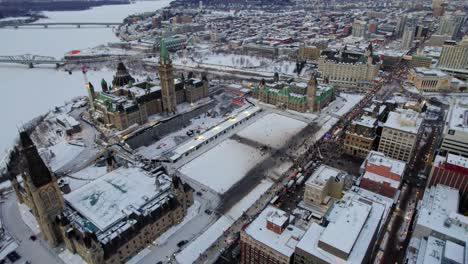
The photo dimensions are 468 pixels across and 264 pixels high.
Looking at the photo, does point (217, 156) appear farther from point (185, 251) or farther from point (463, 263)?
point (463, 263)

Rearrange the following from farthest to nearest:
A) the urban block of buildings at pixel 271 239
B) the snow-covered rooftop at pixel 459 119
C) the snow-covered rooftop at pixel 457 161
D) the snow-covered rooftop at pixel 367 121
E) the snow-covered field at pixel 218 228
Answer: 1. the snow-covered rooftop at pixel 367 121
2. the snow-covered rooftop at pixel 459 119
3. the snow-covered rooftop at pixel 457 161
4. the snow-covered field at pixel 218 228
5. the urban block of buildings at pixel 271 239

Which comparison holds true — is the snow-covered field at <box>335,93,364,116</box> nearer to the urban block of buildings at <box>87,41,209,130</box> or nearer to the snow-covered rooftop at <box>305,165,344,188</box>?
the snow-covered rooftop at <box>305,165,344,188</box>

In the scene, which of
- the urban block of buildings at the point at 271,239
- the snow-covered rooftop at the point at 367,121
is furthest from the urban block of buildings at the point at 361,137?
the urban block of buildings at the point at 271,239

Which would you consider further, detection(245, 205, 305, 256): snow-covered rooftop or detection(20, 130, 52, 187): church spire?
detection(245, 205, 305, 256): snow-covered rooftop

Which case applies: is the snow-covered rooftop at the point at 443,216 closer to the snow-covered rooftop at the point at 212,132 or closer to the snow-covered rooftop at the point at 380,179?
the snow-covered rooftop at the point at 380,179

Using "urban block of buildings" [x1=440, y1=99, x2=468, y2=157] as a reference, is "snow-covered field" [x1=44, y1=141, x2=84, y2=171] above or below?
below

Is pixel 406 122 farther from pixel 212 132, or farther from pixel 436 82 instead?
pixel 436 82

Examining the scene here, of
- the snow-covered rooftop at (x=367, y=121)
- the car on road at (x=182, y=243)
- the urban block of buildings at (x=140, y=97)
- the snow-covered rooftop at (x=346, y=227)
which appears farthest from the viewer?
the urban block of buildings at (x=140, y=97)

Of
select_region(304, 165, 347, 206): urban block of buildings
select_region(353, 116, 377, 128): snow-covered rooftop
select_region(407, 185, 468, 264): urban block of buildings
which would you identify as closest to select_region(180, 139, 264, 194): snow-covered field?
select_region(304, 165, 347, 206): urban block of buildings
